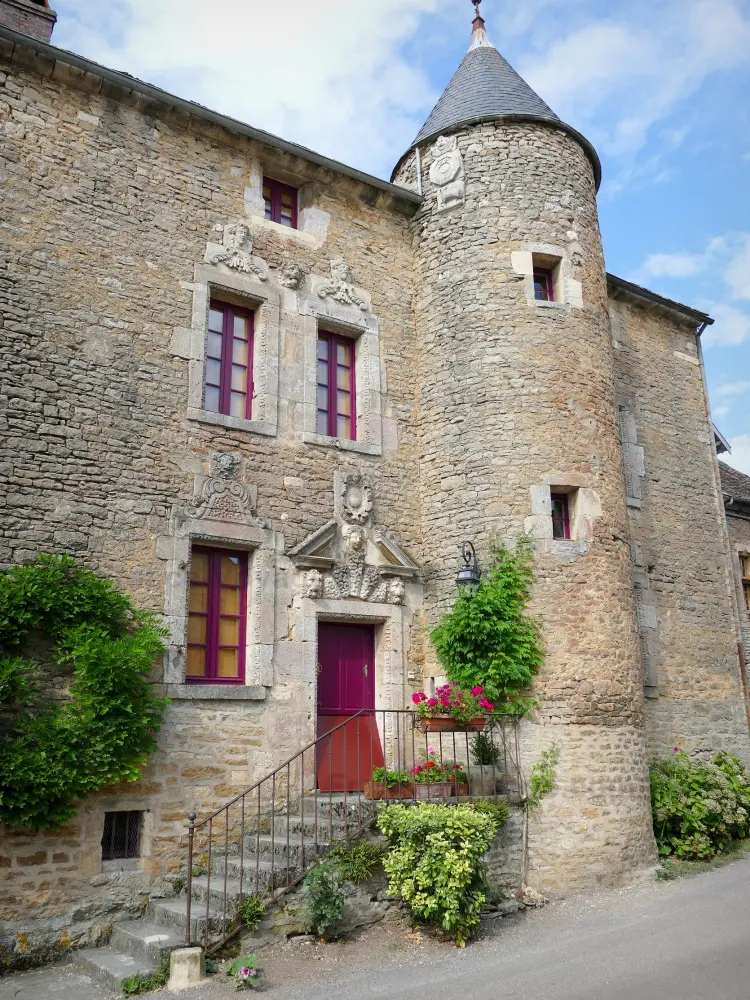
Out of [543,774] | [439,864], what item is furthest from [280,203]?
[439,864]

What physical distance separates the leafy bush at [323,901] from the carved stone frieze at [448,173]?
7.34m

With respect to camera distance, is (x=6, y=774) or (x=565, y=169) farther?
(x=565, y=169)

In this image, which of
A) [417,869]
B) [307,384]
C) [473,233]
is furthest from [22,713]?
[473,233]

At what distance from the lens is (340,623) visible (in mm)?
8492

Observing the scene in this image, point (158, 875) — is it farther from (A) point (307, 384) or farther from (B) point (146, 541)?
(A) point (307, 384)

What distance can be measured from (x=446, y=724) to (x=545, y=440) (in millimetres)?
3168

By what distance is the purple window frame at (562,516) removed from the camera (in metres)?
8.79

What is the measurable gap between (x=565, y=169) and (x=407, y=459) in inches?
157

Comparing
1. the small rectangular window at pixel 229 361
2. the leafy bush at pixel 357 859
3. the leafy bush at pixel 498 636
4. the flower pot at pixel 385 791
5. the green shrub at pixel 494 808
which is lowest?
the leafy bush at pixel 357 859

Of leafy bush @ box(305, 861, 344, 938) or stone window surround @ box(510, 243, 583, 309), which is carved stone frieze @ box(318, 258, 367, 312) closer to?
stone window surround @ box(510, 243, 583, 309)

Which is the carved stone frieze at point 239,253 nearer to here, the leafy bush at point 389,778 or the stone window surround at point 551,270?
the stone window surround at point 551,270

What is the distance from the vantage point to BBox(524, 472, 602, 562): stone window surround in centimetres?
849

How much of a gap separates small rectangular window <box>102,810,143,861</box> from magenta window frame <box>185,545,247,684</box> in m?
1.23

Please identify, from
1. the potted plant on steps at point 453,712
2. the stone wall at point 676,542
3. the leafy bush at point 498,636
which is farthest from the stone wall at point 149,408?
the stone wall at point 676,542
